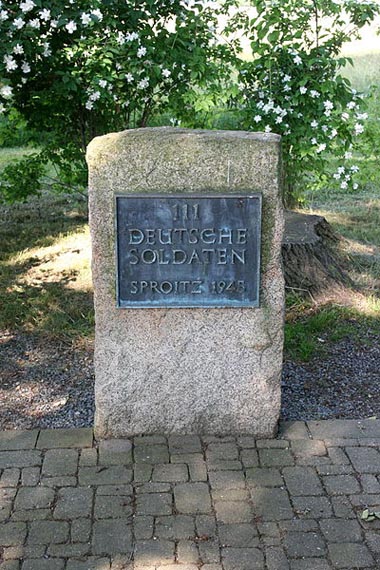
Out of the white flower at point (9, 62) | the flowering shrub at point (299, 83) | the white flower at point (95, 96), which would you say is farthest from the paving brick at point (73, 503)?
the flowering shrub at point (299, 83)

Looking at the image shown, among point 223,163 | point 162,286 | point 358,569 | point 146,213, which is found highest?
point 223,163

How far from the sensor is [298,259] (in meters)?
5.75

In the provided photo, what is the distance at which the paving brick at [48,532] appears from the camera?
309 centimetres

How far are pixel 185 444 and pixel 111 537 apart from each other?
31.0 inches

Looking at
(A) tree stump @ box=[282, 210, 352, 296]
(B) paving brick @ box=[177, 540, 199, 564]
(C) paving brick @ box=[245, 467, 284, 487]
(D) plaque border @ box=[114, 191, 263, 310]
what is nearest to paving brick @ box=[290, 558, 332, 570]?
(B) paving brick @ box=[177, 540, 199, 564]

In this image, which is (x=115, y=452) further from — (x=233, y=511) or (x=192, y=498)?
(x=233, y=511)

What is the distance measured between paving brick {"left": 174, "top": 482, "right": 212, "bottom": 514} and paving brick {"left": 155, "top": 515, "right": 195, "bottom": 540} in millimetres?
56

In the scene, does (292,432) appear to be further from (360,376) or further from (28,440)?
(28,440)

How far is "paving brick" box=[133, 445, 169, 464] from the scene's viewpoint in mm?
3658

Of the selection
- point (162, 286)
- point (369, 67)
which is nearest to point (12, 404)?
point (162, 286)

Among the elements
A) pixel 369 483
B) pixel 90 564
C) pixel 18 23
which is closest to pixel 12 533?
pixel 90 564

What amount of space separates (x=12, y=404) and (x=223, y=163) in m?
1.87

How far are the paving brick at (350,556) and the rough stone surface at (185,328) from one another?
2.90ft

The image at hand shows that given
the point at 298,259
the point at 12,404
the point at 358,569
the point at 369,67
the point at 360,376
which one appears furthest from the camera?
the point at 369,67
